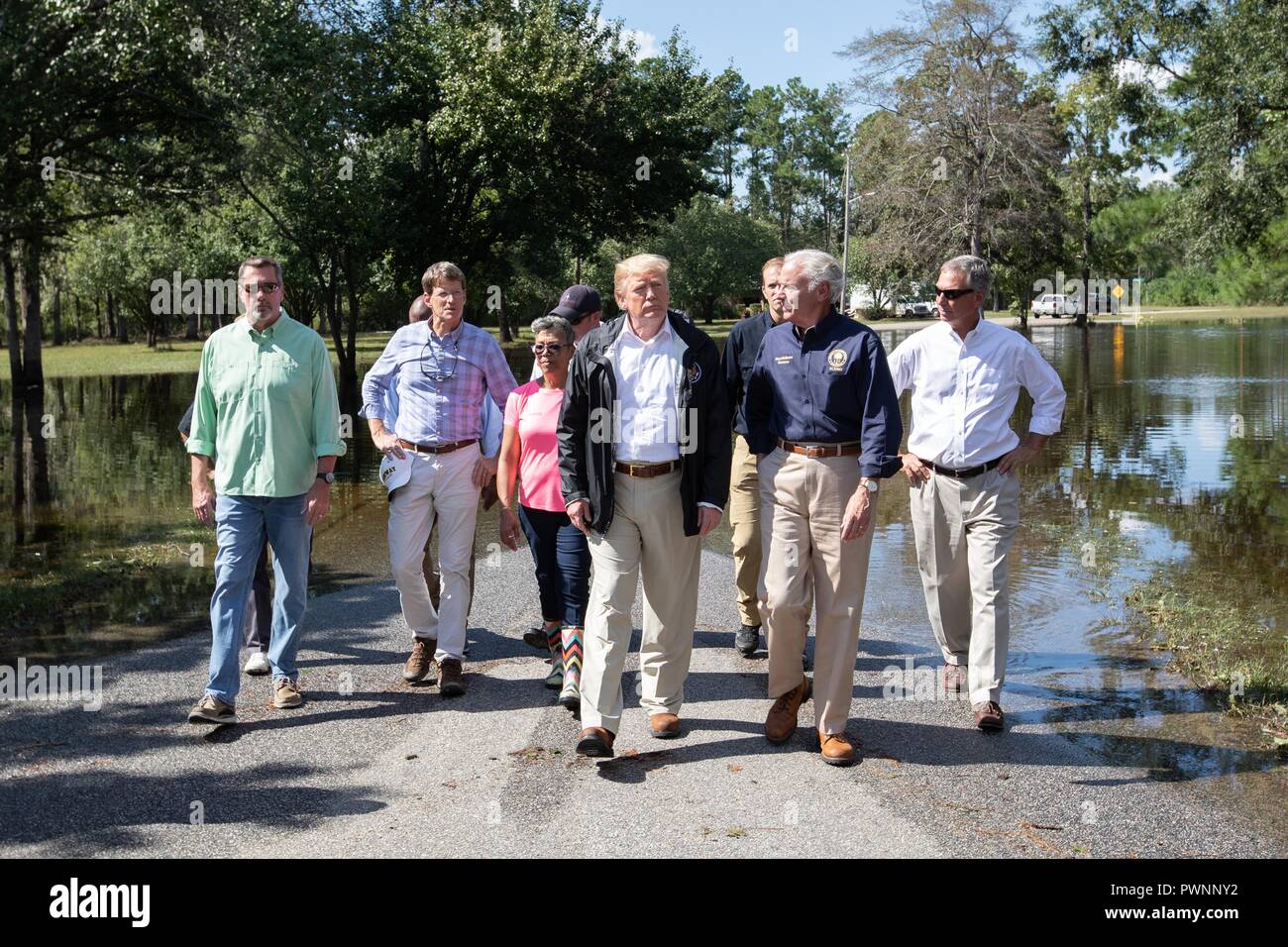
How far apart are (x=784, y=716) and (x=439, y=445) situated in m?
2.45

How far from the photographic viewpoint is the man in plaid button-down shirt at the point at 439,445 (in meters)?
6.95

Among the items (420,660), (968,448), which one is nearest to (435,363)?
(420,660)

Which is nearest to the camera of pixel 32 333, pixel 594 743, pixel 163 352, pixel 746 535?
pixel 594 743

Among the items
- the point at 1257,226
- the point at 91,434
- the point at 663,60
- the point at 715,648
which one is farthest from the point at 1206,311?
the point at 715,648

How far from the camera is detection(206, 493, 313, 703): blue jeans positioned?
6.24m

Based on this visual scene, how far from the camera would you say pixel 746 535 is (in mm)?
7703

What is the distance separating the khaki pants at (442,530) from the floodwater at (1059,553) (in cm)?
235

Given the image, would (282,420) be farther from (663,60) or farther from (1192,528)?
(663,60)

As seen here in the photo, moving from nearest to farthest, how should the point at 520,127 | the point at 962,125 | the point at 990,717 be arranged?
the point at 990,717, the point at 520,127, the point at 962,125

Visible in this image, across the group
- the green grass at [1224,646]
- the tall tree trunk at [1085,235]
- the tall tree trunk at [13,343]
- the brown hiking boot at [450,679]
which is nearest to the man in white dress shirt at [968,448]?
the green grass at [1224,646]

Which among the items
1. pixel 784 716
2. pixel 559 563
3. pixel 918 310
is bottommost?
pixel 784 716

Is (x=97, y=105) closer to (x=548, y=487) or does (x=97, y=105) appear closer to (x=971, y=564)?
(x=548, y=487)
